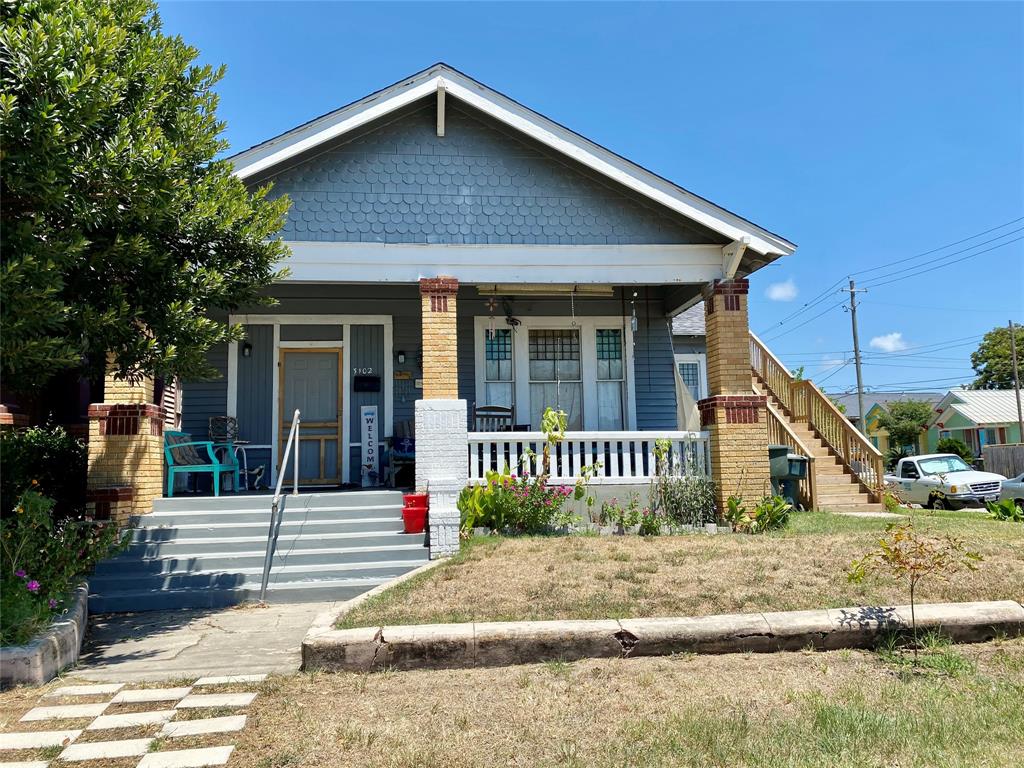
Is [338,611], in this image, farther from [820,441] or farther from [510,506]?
[820,441]

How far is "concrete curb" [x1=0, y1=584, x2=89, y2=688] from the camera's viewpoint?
15.5 feet

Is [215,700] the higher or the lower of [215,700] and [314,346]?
the lower

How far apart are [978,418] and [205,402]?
1669 inches

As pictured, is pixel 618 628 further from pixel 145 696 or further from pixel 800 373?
pixel 800 373

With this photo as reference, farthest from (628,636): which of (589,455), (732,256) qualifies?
(732,256)

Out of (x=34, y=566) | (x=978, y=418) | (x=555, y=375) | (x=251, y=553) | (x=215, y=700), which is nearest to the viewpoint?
(x=215, y=700)

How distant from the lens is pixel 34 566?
19.6 ft

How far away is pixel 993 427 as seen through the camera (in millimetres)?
41312

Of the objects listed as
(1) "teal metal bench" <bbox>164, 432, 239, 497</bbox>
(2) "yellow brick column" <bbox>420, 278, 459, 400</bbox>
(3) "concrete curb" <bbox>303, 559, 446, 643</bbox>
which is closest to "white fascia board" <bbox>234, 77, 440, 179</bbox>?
(2) "yellow brick column" <bbox>420, 278, 459, 400</bbox>

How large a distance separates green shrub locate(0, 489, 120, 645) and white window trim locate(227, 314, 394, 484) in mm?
4557

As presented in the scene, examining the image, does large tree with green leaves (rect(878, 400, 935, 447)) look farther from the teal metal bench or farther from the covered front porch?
the teal metal bench

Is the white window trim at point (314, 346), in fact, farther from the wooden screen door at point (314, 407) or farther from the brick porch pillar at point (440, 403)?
the brick porch pillar at point (440, 403)

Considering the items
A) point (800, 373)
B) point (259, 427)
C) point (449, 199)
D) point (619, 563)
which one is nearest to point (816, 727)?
point (619, 563)

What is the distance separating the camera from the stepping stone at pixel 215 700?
434 cm
